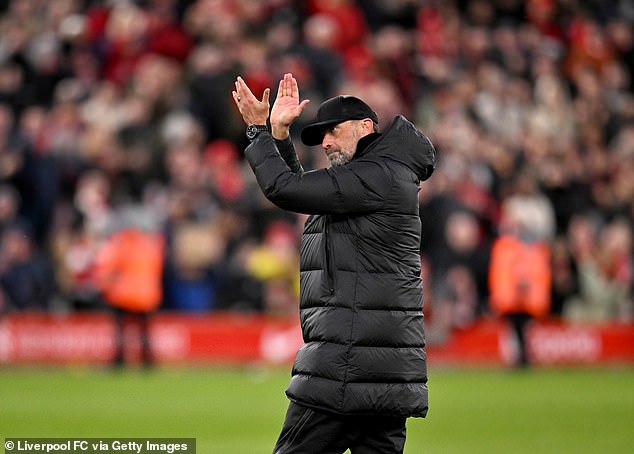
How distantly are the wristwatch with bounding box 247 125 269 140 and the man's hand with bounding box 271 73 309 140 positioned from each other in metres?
0.06

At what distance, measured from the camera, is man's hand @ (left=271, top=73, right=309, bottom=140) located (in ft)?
22.7

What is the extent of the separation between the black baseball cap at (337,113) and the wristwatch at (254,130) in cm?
20

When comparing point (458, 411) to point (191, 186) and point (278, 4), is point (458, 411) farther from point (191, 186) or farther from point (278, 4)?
point (278, 4)

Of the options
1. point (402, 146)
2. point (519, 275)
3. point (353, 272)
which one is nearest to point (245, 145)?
point (519, 275)

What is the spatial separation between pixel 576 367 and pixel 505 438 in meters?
8.91

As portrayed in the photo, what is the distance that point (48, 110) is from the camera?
2222 centimetres

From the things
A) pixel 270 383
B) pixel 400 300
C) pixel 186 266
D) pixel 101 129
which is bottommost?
pixel 400 300

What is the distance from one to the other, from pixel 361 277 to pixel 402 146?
0.67 metres

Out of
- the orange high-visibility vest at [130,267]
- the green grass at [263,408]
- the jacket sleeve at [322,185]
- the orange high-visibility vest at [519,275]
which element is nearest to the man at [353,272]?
the jacket sleeve at [322,185]

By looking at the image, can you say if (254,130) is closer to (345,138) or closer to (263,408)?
(345,138)

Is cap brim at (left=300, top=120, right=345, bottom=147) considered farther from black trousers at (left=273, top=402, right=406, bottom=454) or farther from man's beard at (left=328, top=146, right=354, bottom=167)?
black trousers at (left=273, top=402, right=406, bottom=454)

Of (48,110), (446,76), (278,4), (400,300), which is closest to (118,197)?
(48,110)

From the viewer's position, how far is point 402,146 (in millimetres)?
6961

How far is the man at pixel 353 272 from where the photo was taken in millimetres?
6754
